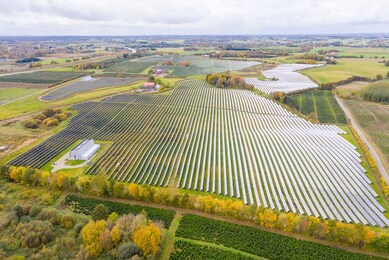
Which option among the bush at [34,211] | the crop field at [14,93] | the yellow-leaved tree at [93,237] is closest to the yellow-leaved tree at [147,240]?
the yellow-leaved tree at [93,237]

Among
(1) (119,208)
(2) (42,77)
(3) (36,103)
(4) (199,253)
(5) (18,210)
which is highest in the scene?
(2) (42,77)

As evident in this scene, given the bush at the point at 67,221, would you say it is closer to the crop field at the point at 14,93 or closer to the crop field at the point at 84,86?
the crop field at the point at 84,86

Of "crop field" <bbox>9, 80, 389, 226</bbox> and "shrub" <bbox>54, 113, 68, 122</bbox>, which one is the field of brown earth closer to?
"crop field" <bbox>9, 80, 389, 226</bbox>

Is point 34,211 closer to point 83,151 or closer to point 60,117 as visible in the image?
point 83,151

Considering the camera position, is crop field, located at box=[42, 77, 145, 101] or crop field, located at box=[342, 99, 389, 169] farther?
crop field, located at box=[42, 77, 145, 101]

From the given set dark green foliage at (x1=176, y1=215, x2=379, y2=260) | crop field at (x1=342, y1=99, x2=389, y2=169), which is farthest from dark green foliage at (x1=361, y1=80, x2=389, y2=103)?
dark green foliage at (x1=176, y1=215, x2=379, y2=260)

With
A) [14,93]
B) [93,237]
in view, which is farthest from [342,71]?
[14,93]
